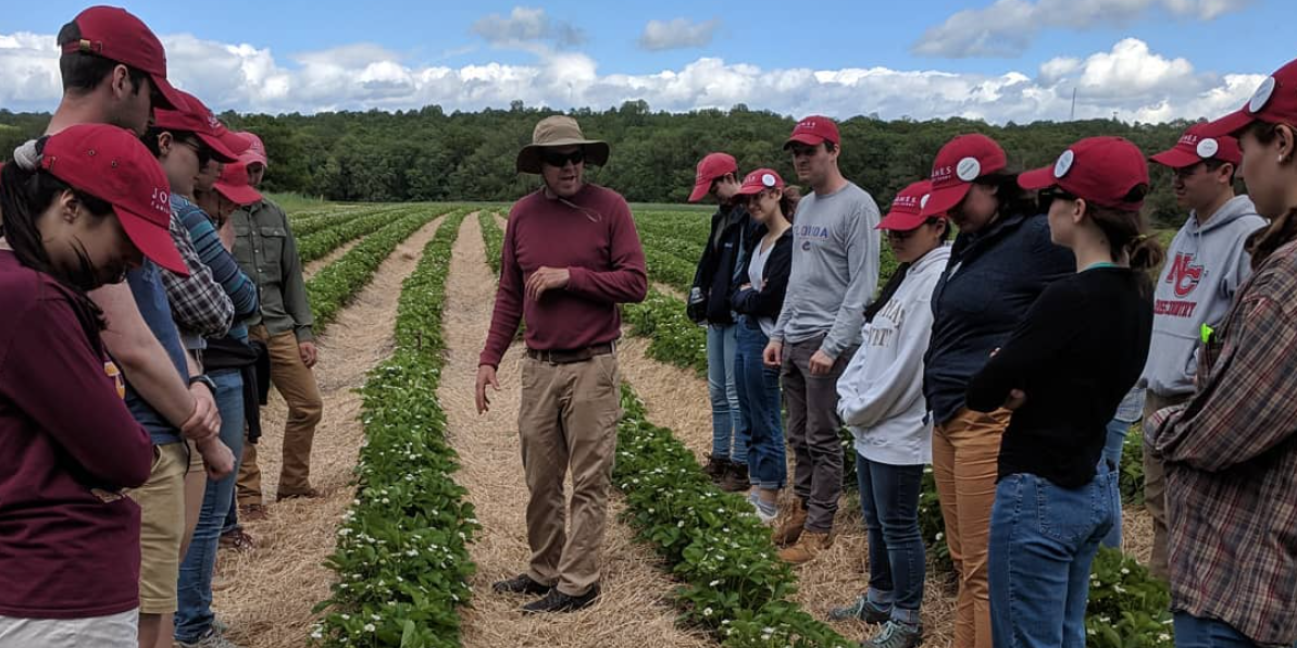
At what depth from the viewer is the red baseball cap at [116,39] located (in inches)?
97.9

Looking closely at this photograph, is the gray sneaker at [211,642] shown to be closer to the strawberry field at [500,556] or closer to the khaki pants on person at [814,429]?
the strawberry field at [500,556]

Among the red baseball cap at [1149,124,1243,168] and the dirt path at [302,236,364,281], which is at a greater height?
the red baseball cap at [1149,124,1243,168]

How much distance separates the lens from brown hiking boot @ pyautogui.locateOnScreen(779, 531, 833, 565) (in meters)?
5.07

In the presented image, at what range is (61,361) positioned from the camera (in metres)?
1.75

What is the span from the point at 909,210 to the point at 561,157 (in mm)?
1656

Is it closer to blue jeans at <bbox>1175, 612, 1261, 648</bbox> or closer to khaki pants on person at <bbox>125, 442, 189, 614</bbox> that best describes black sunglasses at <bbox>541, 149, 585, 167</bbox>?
khaki pants on person at <bbox>125, 442, 189, 614</bbox>

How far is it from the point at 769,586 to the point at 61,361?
3383 mm

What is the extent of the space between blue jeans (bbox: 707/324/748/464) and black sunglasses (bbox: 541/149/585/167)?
2.34 meters

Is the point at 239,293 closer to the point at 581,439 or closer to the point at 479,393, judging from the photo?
the point at 479,393

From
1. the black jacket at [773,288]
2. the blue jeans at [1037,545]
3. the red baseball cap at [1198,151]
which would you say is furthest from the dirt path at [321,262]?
the blue jeans at [1037,545]

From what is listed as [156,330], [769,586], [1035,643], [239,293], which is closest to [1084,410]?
[1035,643]

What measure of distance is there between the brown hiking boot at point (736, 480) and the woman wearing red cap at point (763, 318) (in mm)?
511

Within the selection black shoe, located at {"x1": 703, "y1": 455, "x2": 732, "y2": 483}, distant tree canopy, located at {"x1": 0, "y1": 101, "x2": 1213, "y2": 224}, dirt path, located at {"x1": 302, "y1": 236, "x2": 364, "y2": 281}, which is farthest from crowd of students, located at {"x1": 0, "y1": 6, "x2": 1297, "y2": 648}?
distant tree canopy, located at {"x1": 0, "y1": 101, "x2": 1213, "y2": 224}

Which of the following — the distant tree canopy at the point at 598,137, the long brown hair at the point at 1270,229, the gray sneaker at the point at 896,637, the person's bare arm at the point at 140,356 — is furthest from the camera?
the distant tree canopy at the point at 598,137
